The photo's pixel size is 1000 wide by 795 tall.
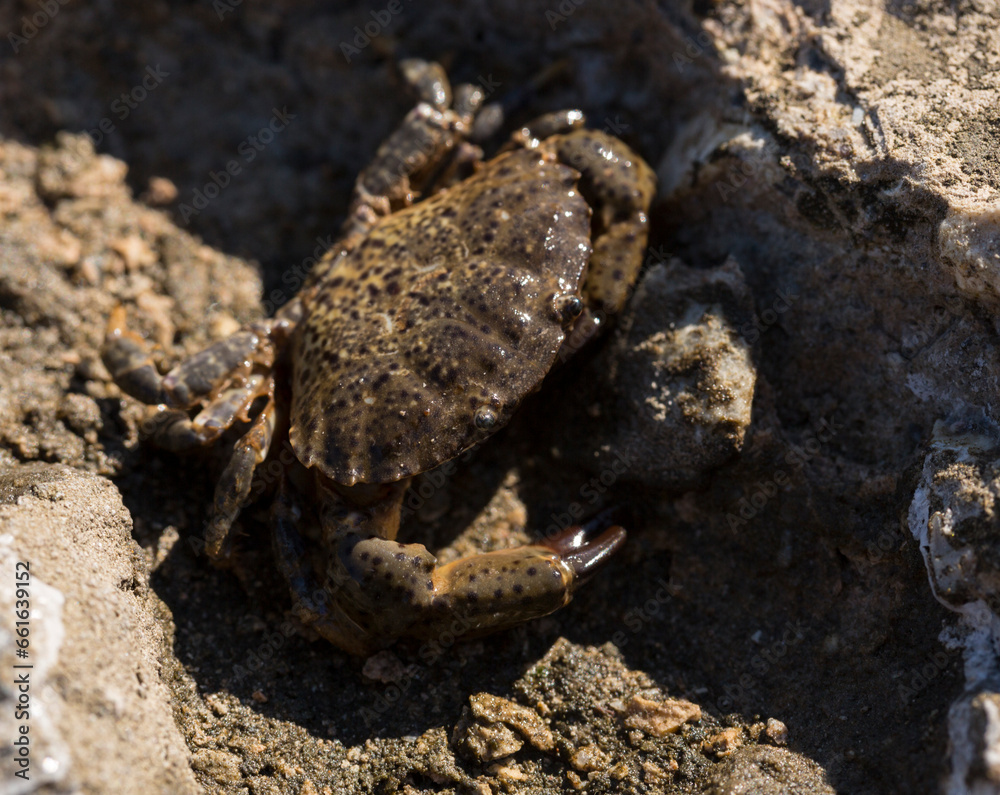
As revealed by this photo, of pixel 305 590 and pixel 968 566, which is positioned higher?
pixel 968 566

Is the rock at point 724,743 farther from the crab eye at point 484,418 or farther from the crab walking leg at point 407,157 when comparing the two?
the crab walking leg at point 407,157

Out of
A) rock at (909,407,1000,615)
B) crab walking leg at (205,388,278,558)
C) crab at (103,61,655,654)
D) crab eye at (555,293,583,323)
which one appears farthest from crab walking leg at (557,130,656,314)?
crab walking leg at (205,388,278,558)

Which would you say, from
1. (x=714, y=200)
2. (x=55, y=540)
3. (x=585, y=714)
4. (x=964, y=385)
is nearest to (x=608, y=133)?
(x=714, y=200)

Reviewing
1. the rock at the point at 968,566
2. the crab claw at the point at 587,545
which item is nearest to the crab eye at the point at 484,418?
the crab claw at the point at 587,545

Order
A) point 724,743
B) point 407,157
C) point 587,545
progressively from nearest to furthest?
point 724,743, point 587,545, point 407,157

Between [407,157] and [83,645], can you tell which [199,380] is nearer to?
[83,645]

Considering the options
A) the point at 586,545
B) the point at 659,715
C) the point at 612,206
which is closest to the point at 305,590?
the point at 586,545

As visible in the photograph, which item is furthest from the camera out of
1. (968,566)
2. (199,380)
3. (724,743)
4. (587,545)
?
(199,380)

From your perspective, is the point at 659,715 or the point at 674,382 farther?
the point at 674,382
